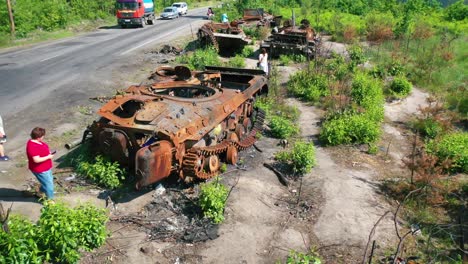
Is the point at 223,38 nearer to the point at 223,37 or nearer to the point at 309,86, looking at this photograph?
the point at 223,37

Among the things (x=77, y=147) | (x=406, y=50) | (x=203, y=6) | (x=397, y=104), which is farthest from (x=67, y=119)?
(x=203, y=6)

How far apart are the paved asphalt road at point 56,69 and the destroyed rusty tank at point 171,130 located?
3.32m

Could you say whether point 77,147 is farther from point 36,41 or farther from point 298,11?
point 298,11

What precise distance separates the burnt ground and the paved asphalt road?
2565mm

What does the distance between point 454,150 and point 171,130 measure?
696 cm

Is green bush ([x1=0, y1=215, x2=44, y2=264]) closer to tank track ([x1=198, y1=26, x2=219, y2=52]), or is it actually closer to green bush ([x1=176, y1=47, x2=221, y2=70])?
green bush ([x1=176, y1=47, x2=221, y2=70])

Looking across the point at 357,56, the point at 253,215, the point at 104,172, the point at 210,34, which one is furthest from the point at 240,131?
the point at 210,34

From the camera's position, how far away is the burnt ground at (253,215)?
6406mm

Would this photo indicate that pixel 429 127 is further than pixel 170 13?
No

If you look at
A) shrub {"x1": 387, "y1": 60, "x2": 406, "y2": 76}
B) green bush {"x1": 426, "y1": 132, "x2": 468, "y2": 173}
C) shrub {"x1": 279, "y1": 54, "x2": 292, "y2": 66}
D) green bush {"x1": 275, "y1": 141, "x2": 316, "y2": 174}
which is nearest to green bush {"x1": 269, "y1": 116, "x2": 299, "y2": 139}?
green bush {"x1": 275, "y1": 141, "x2": 316, "y2": 174}

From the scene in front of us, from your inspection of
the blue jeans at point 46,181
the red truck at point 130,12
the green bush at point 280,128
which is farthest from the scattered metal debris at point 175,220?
the red truck at point 130,12

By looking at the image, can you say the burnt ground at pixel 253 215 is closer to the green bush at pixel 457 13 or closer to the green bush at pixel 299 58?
the green bush at pixel 299 58

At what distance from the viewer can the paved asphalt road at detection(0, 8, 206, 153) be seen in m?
12.1

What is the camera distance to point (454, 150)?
9.92m
